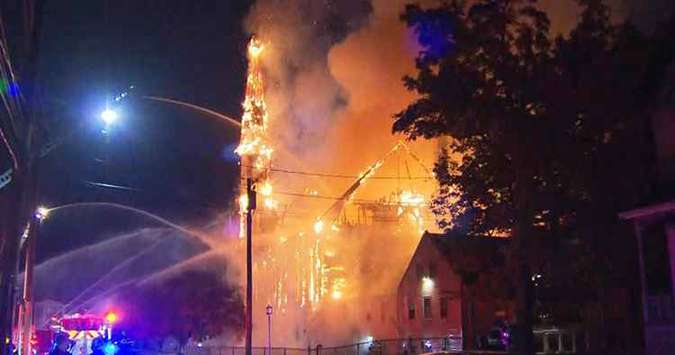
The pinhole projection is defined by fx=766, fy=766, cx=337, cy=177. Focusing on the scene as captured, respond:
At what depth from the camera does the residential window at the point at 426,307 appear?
51578mm

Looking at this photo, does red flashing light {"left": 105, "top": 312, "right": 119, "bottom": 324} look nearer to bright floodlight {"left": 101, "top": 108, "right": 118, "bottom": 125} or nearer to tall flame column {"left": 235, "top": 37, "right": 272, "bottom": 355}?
bright floodlight {"left": 101, "top": 108, "right": 118, "bottom": 125}

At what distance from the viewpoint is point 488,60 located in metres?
22.0

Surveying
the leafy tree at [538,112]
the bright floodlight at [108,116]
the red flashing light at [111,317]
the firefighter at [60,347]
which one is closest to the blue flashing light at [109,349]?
the red flashing light at [111,317]

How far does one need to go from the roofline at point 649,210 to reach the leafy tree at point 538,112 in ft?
6.39

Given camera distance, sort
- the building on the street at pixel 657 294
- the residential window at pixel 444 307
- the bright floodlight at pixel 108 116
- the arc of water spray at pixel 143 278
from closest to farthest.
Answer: the bright floodlight at pixel 108 116 → the building on the street at pixel 657 294 → the residential window at pixel 444 307 → the arc of water spray at pixel 143 278

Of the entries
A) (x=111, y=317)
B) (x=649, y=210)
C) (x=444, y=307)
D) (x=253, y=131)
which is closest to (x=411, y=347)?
(x=444, y=307)

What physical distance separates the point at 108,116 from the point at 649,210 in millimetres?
13938

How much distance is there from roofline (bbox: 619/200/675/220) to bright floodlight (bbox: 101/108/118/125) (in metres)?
13.5

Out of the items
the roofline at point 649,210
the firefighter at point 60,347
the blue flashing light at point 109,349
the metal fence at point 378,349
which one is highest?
the roofline at point 649,210

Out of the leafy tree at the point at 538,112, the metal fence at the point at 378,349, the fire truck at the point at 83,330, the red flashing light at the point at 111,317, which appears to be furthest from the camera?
the metal fence at the point at 378,349

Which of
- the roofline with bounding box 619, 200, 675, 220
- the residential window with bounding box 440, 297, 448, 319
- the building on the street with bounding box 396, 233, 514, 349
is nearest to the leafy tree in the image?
the roofline with bounding box 619, 200, 675, 220

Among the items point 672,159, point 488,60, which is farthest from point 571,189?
point 488,60

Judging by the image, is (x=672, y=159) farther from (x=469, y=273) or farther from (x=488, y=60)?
(x=469, y=273)

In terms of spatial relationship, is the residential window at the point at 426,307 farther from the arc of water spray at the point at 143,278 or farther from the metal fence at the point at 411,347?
the arc of water spray at the point at 143,278
